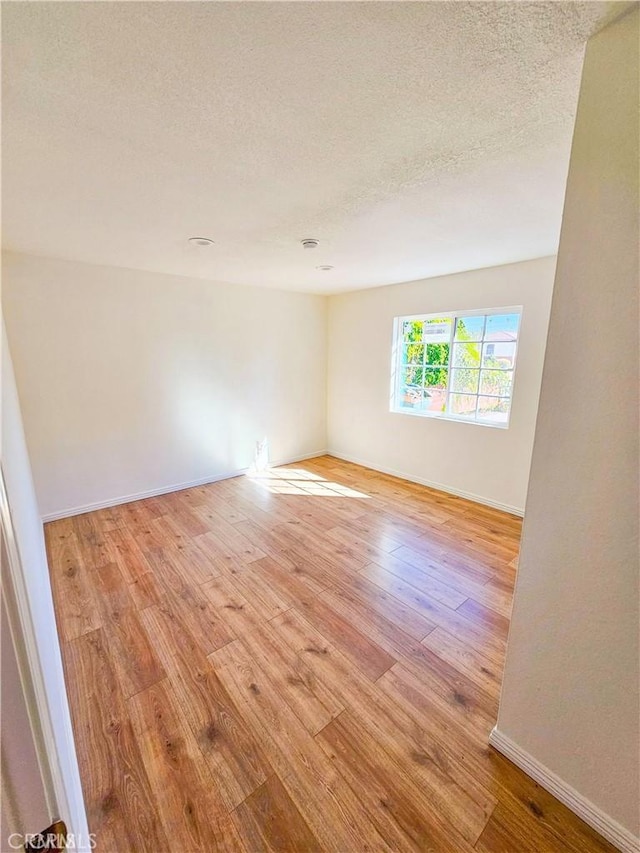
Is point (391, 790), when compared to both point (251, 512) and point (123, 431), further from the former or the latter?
point (123, 431)

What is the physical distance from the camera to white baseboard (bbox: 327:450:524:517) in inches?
128

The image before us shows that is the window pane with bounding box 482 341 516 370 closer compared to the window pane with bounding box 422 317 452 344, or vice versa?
the window pane with bounding box 482 341 516 370

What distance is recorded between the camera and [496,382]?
323cm

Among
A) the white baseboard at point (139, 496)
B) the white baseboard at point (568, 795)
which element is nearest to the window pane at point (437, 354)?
the white baseboard at point (139, 496)

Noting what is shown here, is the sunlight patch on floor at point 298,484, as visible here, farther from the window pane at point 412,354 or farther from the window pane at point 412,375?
the window pane at point 412,354

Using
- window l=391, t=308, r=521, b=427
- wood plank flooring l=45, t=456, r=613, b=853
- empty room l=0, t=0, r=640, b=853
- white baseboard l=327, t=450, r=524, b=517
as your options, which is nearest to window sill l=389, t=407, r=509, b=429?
window l=391, t=308, r=521, b=427

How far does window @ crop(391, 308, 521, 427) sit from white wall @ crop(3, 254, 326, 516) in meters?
1.37

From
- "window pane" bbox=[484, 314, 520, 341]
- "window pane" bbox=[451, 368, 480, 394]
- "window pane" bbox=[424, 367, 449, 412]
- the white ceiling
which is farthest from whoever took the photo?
"window pane" bbox=[424, 367, 449, 412]

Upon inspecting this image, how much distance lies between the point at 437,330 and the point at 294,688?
3429 millimetres

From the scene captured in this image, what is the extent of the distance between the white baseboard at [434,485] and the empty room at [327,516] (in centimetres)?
19

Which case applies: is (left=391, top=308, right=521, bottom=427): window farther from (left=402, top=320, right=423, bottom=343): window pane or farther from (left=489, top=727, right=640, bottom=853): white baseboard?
(left=489, top=727, right=640, bottom=853): white baseboard

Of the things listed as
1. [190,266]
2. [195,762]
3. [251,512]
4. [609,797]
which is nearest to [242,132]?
[190,266]

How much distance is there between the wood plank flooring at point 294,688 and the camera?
3.55 ft

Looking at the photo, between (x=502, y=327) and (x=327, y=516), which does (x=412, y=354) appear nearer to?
(x=502, y=327)
